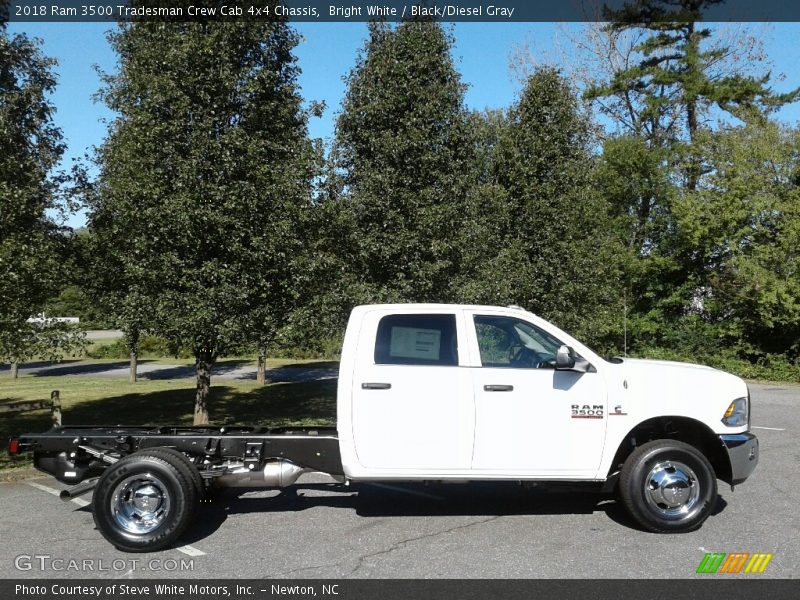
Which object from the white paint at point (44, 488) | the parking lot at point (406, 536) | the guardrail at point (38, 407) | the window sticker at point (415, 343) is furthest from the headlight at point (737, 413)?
the guardrail at point (38, 407)

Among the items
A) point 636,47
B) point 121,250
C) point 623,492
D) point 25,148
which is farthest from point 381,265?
point 636,47

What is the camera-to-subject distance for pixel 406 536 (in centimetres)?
595

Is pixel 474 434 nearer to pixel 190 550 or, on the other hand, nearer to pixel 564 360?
pixel 564 360

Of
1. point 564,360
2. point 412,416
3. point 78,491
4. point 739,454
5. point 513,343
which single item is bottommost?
point 78,491

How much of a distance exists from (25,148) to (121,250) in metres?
2.00

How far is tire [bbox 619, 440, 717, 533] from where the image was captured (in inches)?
232

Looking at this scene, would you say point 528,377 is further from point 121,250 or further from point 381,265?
point 121,250

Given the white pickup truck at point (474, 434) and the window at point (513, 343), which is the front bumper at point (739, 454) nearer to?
the white pickup truck at point (474, 434)

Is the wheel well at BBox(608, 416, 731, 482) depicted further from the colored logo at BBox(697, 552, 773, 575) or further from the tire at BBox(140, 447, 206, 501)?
the tire at BBox(140, 447, 206, 501)

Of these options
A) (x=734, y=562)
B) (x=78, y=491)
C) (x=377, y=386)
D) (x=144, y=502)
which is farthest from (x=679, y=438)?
(x=78, y=491)

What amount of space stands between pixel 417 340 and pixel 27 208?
5.85 m

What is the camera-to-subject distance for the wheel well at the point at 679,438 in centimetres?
618

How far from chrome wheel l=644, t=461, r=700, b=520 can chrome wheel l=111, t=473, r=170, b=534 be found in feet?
13.1

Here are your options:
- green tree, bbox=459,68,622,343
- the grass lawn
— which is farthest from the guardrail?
green tree, bbox=459,68,622,343
